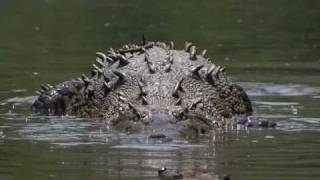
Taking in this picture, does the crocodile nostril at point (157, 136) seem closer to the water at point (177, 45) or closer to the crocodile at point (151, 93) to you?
the water at point (177, 45)

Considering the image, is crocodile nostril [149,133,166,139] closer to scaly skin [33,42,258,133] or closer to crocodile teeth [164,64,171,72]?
scaly skin [33,42,258,133]

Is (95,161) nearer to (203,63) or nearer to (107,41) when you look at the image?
(203,63)

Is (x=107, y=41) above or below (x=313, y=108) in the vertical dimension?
above

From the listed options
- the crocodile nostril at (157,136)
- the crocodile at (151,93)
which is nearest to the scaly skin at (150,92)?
the crocodile at (151,93)

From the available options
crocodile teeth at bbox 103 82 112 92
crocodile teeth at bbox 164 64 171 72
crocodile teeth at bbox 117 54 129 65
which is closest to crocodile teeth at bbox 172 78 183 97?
crocodile teeth at bbox 164 64 171 72

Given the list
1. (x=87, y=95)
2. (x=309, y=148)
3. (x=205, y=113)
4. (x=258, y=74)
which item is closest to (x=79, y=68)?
(x=258, y=74)

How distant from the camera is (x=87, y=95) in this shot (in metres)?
14.4

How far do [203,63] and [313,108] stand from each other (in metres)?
1.42

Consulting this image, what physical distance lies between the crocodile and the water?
0.96 feet

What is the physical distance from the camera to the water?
10.2 meters

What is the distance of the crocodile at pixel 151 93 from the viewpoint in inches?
491

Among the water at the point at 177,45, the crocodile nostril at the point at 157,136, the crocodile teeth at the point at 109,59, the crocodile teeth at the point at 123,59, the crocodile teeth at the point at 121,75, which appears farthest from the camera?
the crocodile teeth at the point at 109,59

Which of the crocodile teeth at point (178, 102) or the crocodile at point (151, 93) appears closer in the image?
the crocodile at point (151, 93)

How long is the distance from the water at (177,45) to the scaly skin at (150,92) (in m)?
0.31
